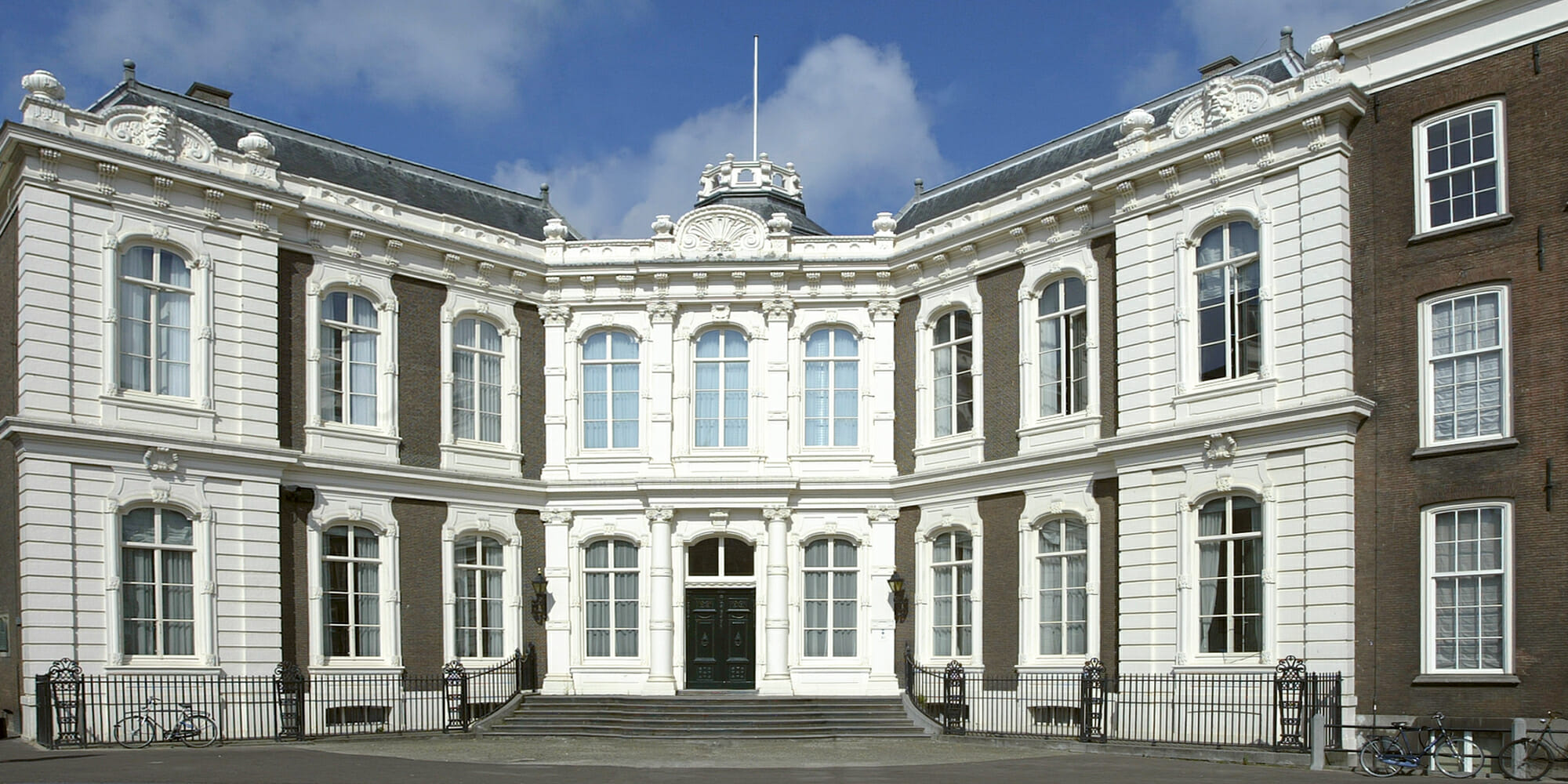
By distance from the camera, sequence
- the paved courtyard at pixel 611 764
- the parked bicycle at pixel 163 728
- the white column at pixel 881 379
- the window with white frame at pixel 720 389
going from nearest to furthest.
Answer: the paved courtyard at pixel 611 764 < the parked bicycle at pixel 163 728 < the white column at pixel 881 379 < the window with white frame at pixel 720 389

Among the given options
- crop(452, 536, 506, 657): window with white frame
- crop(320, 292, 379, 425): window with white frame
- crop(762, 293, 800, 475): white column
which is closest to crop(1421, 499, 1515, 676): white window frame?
crop(762, 293, 800, 475): white column

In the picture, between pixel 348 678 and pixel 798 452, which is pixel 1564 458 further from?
pixel 348 678

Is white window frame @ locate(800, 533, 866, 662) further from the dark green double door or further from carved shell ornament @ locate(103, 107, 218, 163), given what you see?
carved shell ornament @ locate(103, 107, 218, 163)

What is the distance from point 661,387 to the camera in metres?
29.5

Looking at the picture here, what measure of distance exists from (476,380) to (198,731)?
838 cm

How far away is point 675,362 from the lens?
29.6 meters

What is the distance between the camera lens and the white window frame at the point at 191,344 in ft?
77.8

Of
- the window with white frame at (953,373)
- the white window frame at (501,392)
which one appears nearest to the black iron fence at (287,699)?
the white window frame at (501,392)

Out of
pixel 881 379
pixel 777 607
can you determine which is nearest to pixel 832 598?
pixel 777 607

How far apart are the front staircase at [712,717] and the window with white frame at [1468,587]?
8853 mm

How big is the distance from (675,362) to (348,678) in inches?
324

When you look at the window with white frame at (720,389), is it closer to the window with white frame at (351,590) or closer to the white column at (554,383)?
the white column at (554,383)

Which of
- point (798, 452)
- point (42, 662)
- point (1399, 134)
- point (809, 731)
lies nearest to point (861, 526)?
point (798, 452)

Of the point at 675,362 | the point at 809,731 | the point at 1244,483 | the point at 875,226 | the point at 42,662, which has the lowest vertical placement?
the point at 809,731
